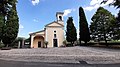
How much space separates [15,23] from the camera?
109ft

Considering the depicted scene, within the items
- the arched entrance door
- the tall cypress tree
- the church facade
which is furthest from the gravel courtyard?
the arched entrance door

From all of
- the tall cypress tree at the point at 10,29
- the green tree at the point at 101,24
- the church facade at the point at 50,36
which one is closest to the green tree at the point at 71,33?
the church facade at the point at 50,36

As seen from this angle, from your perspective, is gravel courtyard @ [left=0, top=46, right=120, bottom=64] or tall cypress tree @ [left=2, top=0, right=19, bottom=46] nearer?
gravel courtyard @ [left=0, top=46, right=120, bottom=64]

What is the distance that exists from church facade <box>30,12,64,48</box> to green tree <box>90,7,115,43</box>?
8.71 meters

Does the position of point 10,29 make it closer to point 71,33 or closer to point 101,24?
point 71,33

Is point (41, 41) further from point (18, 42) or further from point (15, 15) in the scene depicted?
point (15, 15)

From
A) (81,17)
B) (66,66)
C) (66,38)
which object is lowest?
(66,66)

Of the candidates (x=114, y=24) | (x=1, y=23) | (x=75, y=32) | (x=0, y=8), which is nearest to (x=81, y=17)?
(x=75, y=32)

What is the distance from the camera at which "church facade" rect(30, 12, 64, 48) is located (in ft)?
137

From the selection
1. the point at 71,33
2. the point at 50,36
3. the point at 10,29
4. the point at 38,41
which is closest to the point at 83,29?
the point at 71,33

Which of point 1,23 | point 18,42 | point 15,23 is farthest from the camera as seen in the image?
point 18,42

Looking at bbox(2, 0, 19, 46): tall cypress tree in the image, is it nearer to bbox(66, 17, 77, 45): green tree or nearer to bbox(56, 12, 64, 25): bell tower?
bbox(56, 12, 64, 25): bell tower

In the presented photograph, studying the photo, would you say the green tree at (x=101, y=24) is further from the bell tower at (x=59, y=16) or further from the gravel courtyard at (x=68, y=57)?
the gravel courtyard at (x=68, y=57)

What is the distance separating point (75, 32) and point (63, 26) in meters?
3.81
